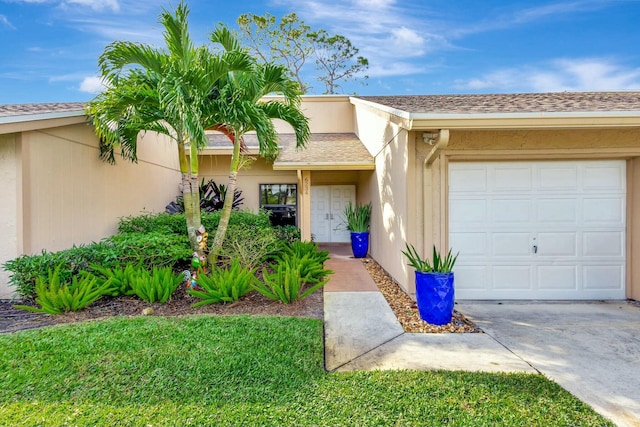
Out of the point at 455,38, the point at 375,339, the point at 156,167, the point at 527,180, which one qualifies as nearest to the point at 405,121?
the point at 527,180

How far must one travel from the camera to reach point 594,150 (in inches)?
240

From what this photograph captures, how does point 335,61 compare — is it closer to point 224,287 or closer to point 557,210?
point 557,210

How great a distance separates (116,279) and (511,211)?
7.00 meters

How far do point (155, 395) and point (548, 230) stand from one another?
6.59 metres

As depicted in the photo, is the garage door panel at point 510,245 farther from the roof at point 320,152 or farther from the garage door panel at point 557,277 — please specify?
the roof at point 320,152

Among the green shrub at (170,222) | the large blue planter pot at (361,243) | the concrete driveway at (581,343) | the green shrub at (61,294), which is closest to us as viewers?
the concrete driveway at (581,343)

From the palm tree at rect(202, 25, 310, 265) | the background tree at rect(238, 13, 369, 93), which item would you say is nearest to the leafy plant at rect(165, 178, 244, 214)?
the palm tree at rect(202, 25, 310, 265)

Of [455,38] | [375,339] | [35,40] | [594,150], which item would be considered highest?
[455,38]

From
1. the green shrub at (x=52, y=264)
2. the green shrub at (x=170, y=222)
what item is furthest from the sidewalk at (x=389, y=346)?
the green shrub at (x=170, y=222)

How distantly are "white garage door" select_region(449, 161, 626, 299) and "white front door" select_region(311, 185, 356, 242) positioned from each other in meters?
7.80

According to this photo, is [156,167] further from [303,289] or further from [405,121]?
[405,121]

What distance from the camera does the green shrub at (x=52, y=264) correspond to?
5604mm

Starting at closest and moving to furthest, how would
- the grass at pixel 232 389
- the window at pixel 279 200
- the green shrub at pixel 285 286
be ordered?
1. the grass at pixel 232 389
2. the green shrub at pixel 285 286
3. the window at pixel 279 200

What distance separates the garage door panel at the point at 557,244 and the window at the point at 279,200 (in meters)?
8.23
